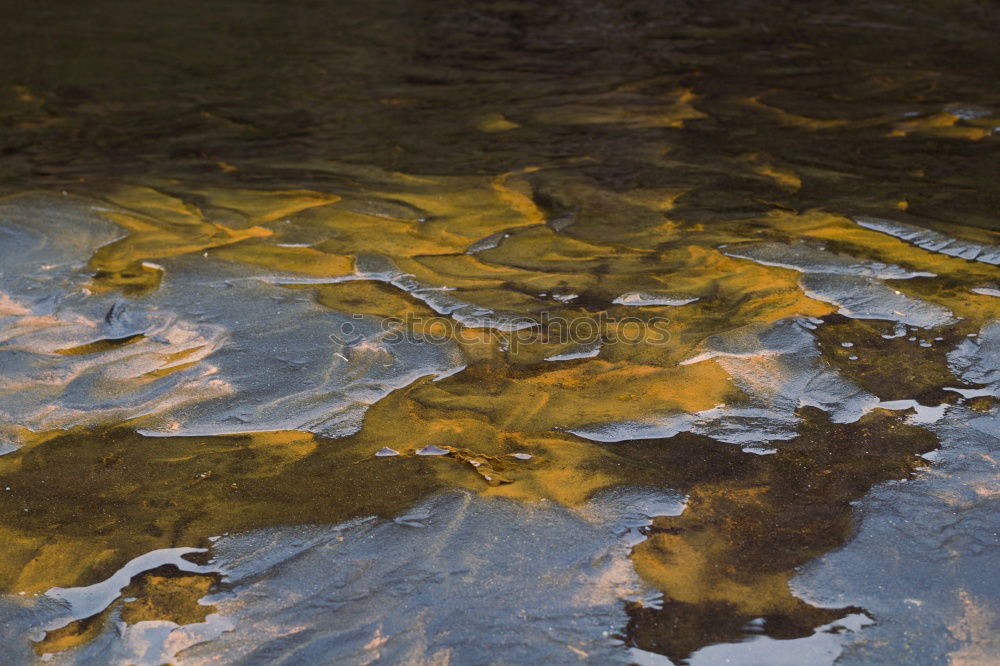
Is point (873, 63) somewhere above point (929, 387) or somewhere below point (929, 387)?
above

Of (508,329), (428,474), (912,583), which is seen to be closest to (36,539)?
(428,474)

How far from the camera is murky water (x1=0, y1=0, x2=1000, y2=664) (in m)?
1.82

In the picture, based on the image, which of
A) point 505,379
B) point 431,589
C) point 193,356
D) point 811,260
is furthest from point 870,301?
point 193,356

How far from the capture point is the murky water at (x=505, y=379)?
5.98 feet

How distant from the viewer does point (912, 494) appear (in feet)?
6.88

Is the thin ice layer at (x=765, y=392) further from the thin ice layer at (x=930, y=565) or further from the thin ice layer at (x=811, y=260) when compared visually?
the thin ice layer at (x=811, y=260)

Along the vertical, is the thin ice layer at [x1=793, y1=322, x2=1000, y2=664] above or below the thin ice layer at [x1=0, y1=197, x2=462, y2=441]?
below

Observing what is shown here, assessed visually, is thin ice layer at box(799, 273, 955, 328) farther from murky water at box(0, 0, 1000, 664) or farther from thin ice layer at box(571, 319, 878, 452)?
thin ice layer at box(571, 319, 878, 452)

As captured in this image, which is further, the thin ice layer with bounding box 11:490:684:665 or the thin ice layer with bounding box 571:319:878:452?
the thin ice layer with bounding box 571:319:878:452

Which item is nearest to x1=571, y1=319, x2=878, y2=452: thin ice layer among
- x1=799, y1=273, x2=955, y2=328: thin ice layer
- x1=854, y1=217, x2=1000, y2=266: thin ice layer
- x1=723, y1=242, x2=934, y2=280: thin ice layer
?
x1=799, y1=273, x2=955, y2=328: thin ice layer

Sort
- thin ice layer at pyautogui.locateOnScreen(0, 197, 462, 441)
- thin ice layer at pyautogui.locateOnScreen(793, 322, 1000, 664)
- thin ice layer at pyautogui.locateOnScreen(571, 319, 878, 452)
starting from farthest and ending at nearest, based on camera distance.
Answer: thin ice layer at pyautogui.locateOnScreen(0, 197, 462, 441) < thin ice layer at pyautogui.locateOnScreen(571, 319, 878, 452) < thin ice layer at pyautogui.locateOnScreen(793, 322, 1000, 664)

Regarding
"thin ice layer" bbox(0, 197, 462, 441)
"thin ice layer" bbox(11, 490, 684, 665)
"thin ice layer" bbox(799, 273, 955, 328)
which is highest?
"thin ice layer" bbox(799, 273, 955, 328)

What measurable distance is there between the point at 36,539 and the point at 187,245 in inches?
64.7

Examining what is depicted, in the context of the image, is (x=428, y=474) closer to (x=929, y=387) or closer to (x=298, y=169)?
(x=929, y=387)
